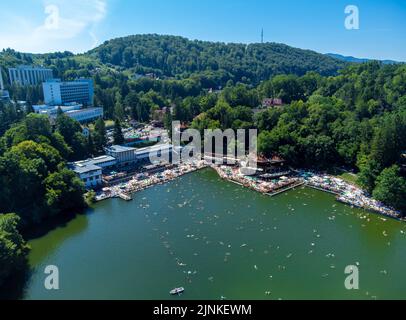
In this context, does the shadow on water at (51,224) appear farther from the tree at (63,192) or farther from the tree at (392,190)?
the tree at (392,190)

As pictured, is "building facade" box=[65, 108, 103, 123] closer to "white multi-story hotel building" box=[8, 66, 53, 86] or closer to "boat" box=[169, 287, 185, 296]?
"white multi-story hotel building" box=[8, 66, 53, 86]

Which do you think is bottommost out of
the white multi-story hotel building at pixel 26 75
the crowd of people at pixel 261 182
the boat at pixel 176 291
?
the boat at pixel 176 291

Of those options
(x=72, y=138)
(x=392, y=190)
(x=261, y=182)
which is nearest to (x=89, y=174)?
(x=72, y=138)

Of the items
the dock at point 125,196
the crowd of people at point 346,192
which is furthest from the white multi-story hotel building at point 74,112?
the crowd of people at point 346,192

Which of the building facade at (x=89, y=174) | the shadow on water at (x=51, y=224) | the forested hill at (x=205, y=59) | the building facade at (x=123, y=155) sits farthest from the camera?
the forested hill at (x=205, y=59)

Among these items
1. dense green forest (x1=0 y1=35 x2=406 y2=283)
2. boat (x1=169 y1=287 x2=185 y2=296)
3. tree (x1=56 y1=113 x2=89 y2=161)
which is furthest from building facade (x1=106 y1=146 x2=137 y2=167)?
boat (x1=169 y1=287 x2=185 y2=296)

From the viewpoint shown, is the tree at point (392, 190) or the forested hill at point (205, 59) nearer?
the tree at point (392, 190)

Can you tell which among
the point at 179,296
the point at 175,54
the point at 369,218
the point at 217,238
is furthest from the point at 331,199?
the point at 175,54

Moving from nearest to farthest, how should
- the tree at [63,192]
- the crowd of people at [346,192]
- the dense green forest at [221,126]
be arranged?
the dense green forest at [221,126] → the tree at [63,192] → the crowd of people at [346,192]
